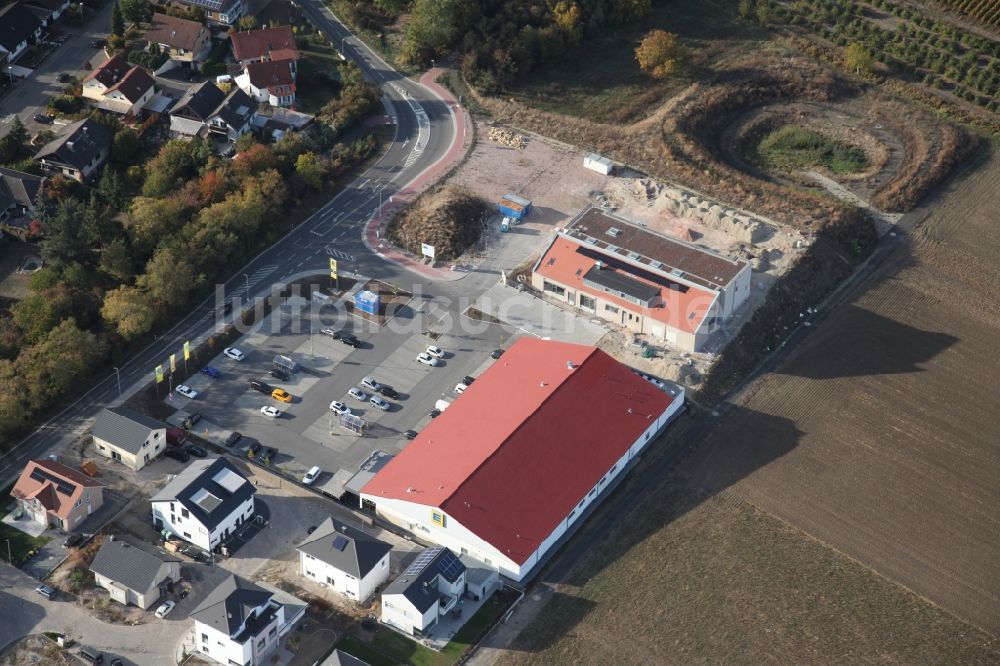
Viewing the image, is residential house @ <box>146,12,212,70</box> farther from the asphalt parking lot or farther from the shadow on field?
the shadow on field

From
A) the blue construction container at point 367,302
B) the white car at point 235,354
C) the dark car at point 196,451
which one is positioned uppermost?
the blue construction container at point 367,302

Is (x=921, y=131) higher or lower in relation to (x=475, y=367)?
higher

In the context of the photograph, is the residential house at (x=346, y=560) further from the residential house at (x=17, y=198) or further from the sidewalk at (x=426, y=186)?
the residential house at (x=17, y=198)

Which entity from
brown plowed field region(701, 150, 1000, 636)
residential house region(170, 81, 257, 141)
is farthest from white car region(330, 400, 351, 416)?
residential house region(170, 81, 257, 141)

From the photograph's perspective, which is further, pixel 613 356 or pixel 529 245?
pixel 529 245

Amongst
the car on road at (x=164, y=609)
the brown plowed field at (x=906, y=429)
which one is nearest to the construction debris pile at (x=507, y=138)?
the brown plowed field at (x=906, y=429)

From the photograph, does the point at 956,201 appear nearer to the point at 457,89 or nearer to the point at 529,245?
the point at 529,245

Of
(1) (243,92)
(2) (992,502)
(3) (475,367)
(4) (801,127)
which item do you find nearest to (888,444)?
(2) (992,502)
